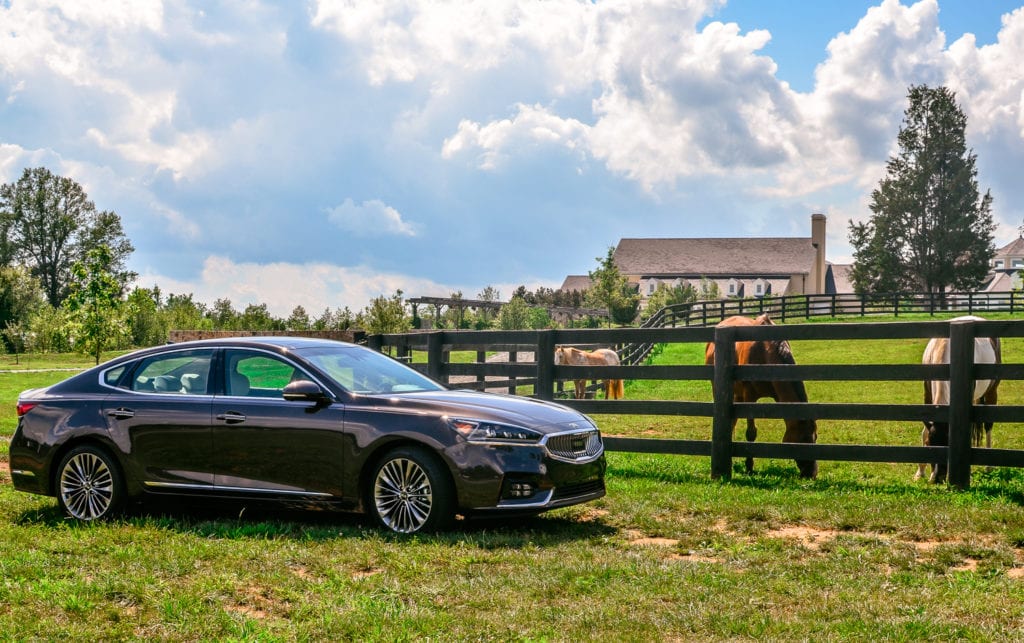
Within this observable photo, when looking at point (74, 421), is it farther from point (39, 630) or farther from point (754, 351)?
point (754, 351)

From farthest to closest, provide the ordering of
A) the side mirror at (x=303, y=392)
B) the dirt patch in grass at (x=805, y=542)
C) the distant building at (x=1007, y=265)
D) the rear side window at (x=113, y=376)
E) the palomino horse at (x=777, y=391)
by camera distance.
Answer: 1. the distant building at (x=1007, y=265)
2. the palomino horse at (x=777, y=391)
3. the rear side window at (x=113, y=376)
4. the side mirror at (x=303, y=392)
5. the dirt patch in grass at (x=805, y=542)

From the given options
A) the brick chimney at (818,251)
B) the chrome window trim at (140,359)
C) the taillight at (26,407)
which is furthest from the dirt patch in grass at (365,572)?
the brick chimney at (818,251)

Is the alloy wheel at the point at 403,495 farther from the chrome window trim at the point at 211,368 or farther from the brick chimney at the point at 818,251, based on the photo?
the brick chimney at the point at 818,251

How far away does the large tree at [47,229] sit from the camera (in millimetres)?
81688

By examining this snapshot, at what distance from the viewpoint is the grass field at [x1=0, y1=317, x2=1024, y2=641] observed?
5145 mm

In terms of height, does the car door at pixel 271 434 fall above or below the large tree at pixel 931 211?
below

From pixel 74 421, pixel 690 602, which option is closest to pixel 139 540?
pixel 74 421

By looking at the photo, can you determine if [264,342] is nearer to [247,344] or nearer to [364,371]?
[247,344]

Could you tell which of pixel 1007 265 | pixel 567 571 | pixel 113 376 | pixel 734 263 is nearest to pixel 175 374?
pixel 113 376

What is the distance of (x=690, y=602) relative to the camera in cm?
551

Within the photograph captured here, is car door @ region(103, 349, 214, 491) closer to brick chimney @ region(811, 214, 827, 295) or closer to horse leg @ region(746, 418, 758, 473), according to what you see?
horse leg @ region(746, 418, 758, 473)

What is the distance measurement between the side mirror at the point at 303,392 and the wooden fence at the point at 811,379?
3078 mm

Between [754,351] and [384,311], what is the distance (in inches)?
1435

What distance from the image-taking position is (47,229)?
271 feet
